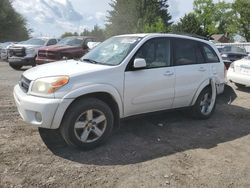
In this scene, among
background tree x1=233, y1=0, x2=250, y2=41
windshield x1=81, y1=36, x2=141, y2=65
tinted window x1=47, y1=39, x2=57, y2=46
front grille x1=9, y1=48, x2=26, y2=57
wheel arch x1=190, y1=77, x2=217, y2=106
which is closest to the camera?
windshield x1=81, y1=36, x2=141, y2=65

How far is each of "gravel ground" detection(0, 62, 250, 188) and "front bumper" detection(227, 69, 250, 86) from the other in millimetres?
3878

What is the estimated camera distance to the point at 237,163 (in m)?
4.98

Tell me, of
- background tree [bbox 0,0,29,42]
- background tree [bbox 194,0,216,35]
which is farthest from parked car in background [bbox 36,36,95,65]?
background tree [bbox 194,0,216,35]

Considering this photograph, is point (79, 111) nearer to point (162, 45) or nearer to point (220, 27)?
point (162, 45)

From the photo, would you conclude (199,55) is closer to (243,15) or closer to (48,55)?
(48,55)

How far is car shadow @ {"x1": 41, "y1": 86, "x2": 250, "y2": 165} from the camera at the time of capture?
4984 mm

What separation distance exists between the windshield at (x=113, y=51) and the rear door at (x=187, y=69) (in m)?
0.96

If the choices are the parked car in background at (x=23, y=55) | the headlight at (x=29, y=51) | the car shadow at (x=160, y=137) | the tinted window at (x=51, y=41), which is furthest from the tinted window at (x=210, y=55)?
the tinted window at (x=51, y=41)

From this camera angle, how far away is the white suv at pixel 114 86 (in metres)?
4.87

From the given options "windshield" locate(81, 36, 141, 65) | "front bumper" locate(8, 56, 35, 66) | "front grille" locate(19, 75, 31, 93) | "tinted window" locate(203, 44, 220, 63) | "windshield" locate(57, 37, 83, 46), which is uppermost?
"windshield" locate(81, 36, 141, 65)

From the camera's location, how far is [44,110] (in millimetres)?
4730

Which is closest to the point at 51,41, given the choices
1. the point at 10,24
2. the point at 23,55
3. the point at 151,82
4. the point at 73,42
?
the point at 23,55

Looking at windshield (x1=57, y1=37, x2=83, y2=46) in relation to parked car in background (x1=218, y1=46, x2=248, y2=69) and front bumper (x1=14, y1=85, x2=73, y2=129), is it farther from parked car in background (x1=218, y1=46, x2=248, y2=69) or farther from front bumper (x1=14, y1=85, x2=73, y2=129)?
front bumper (x1=14, y1=85, x2=73, y2=129)

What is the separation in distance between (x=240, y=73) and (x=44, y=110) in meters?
7.62
